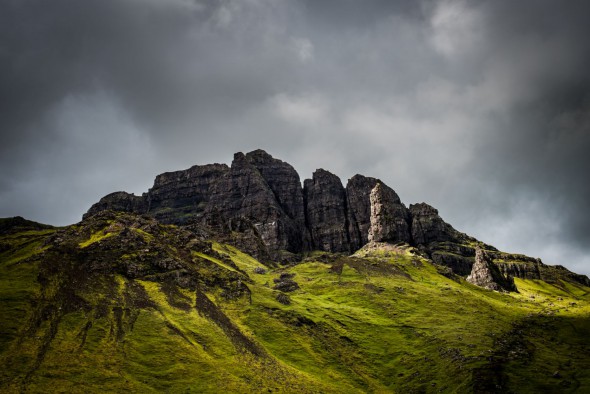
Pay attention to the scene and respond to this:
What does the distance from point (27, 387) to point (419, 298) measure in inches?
6575

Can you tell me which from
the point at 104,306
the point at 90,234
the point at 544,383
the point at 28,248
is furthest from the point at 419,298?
the point at 28,248

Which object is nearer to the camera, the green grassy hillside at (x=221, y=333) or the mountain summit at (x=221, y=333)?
the mountain summit at (x=221, y=333)

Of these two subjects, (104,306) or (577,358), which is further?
(104,306)

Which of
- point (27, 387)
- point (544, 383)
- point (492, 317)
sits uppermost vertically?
point (492, 317)

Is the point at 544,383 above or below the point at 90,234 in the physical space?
below

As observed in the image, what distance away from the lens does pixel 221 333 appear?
13038 centimetres

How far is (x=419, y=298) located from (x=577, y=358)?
80.7m

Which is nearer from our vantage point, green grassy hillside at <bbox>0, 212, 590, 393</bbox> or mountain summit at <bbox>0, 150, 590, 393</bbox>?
mountain summit at <bbox>0, 150, 590, 393</bbox>

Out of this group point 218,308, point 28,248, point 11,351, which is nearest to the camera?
point 11,351

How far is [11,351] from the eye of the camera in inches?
3706

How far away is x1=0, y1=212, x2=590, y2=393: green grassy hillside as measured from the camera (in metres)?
98.1

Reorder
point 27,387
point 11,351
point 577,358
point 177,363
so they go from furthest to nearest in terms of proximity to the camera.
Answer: point 577,358
point 177,363
point 11,351
point 27,387

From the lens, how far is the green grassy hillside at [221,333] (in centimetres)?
9812

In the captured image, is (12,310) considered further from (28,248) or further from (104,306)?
(28,248)
